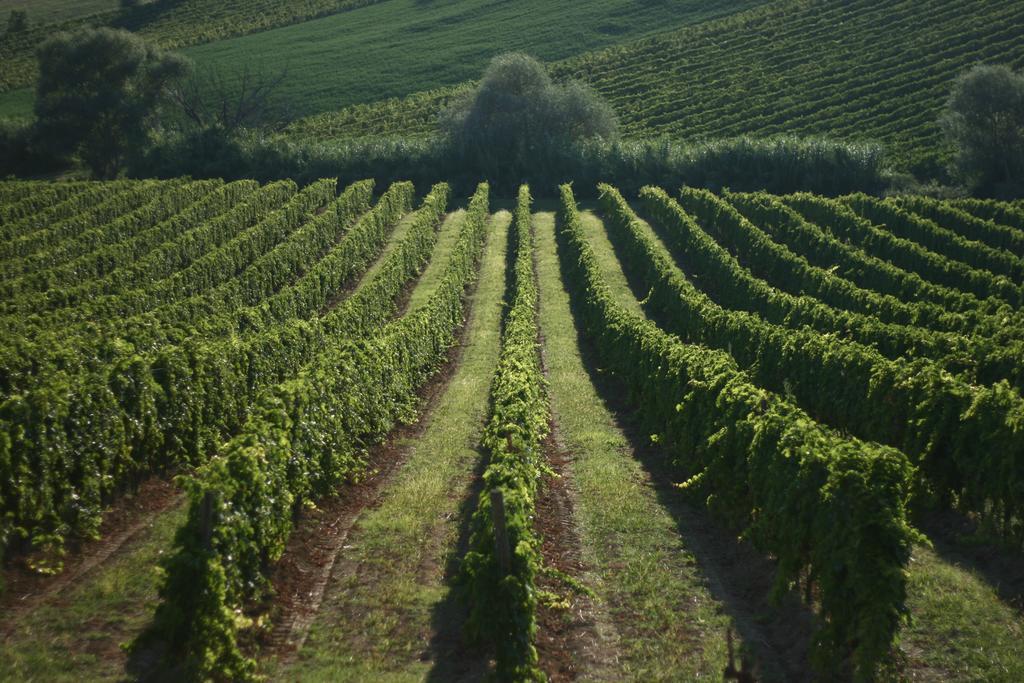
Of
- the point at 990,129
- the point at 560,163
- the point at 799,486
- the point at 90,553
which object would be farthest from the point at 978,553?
the point at 560,163

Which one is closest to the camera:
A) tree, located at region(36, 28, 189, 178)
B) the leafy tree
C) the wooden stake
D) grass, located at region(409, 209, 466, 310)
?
the wooden stake

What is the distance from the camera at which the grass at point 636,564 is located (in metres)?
12.8

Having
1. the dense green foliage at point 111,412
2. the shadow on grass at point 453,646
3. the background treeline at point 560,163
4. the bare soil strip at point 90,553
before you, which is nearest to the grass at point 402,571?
the shadow on grass at point 453,646

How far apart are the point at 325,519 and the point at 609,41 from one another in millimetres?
87470

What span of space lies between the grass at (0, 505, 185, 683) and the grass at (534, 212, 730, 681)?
639 cm

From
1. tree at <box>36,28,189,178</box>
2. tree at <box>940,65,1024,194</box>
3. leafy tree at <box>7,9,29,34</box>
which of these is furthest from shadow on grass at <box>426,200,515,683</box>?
leafy tree at <box>7,9,29,34</box>

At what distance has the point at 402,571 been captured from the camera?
15.2 metres

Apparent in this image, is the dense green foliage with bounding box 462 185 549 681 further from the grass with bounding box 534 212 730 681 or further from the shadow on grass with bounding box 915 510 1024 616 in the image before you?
the shadow on grass with bounding box 915 510 1024 616

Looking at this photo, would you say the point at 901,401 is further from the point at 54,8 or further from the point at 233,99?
the point at 54,8

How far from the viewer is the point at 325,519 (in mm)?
17609

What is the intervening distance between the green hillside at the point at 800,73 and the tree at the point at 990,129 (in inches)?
145

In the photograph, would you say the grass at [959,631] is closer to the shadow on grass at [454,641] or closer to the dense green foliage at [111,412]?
the shadow on grass at [454,641]

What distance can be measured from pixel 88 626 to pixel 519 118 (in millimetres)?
59161

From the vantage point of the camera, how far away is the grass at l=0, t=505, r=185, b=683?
1167 centimetres
